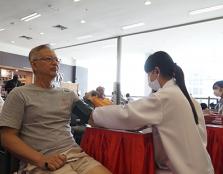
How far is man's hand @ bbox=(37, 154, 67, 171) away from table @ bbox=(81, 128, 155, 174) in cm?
17

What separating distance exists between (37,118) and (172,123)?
66cm

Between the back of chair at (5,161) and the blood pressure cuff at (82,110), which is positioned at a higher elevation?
the blood pressure cuff at (82,110)

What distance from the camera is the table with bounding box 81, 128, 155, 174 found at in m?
1.12

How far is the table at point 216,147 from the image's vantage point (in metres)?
1.53

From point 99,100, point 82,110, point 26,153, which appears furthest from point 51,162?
point 99,100

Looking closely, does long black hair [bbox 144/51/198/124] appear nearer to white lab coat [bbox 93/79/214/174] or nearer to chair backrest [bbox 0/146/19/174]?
white lab coat [bbox 93/79/214/174]

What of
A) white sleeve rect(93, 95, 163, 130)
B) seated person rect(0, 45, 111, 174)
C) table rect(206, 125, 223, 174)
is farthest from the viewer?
table rect(206, 125, 223, 174)

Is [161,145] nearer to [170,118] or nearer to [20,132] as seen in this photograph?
[170,118]

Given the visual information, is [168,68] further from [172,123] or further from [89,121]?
[89,121]

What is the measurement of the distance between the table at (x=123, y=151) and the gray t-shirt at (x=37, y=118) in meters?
0.18

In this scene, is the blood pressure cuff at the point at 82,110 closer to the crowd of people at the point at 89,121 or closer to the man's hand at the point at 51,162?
the crowd of people at the point at 89,121

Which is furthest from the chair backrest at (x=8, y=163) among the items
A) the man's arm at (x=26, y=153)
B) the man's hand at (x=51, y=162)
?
the man's hand at (x=51, y=162)

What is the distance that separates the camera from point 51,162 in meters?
1.19

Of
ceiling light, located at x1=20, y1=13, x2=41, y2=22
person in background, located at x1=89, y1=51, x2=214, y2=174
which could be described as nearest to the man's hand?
person in background, located at x1=89, y1=51, x2=214, y2=174
